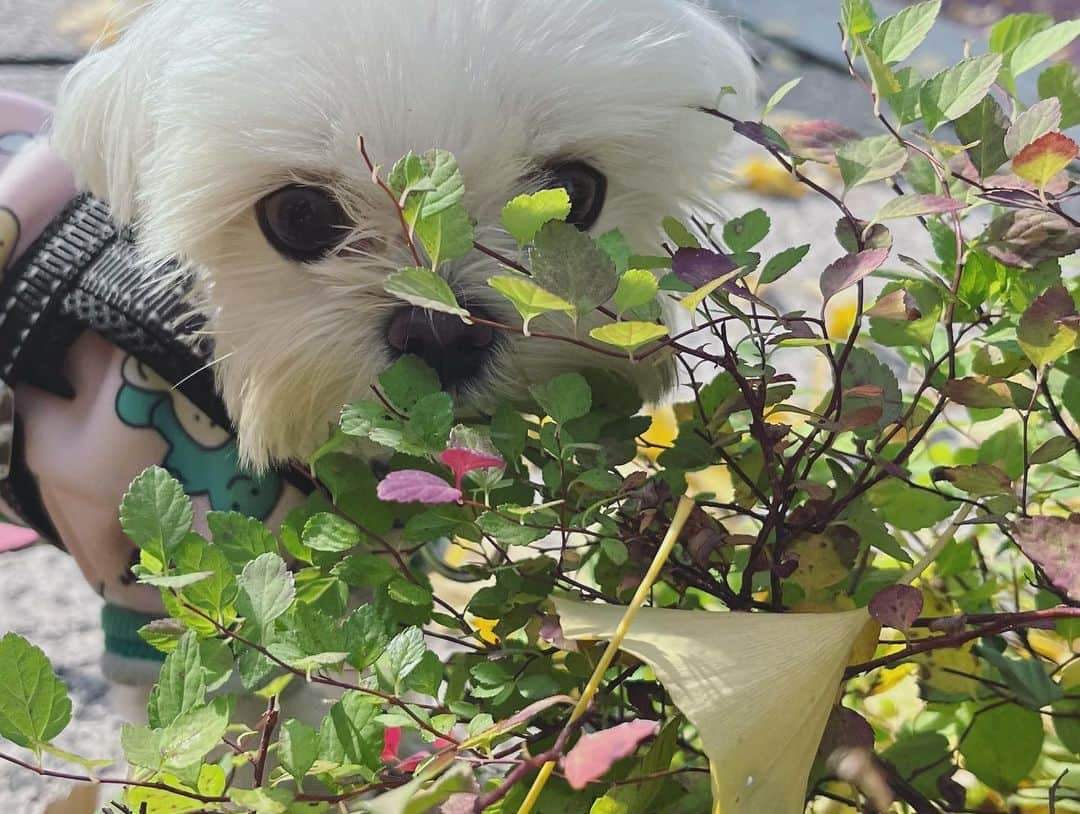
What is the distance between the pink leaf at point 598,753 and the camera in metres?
0.48

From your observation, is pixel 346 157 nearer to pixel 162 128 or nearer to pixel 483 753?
pixel 162 128

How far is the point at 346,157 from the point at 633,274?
0.35 meters

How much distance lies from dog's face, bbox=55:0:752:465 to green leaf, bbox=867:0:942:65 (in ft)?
0.79

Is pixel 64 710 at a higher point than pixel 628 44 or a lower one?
lower

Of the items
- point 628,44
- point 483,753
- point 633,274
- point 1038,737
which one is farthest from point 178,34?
point 1038,737

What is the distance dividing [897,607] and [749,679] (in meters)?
0.09

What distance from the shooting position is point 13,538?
2.50 feet

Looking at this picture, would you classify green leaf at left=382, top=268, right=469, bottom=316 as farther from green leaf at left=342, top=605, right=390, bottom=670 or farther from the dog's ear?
the dog's ear

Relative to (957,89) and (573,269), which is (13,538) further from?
(957,89)

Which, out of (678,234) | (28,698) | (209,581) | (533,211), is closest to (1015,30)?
(678,234)

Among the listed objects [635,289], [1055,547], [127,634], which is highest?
[635,289]

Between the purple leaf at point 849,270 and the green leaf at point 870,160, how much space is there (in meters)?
0.05

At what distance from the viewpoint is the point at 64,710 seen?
0.60m

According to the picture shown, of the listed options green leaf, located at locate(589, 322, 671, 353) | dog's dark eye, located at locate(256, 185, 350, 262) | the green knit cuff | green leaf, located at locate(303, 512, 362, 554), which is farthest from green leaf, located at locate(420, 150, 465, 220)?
the green knit cuff
